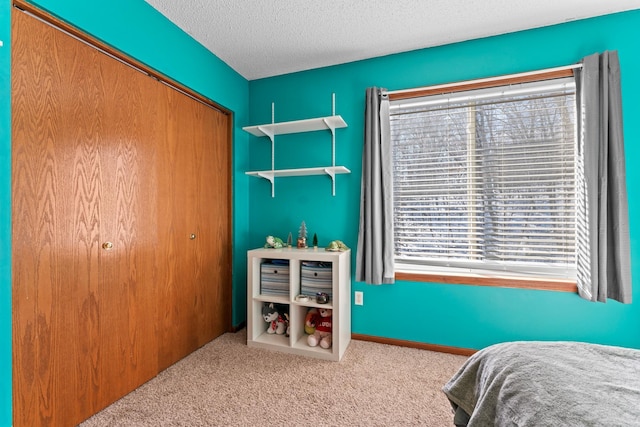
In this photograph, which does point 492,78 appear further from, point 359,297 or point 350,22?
point 359,297

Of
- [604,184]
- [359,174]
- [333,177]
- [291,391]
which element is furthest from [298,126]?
[604,184]

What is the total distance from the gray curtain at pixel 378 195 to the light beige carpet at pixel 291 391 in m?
0.63

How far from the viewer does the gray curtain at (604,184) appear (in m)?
1.77

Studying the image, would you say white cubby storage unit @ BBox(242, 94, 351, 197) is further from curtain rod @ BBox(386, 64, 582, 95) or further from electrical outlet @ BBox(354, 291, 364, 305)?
electrical outlet @ BBox(354, 291, 364, 305)

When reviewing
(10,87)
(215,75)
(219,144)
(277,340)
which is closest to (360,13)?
(215,75)

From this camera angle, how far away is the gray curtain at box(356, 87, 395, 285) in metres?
2.27

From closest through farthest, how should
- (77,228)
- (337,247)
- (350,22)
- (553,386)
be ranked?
(553,386) < (77,228) < (350,22) < (337,247)

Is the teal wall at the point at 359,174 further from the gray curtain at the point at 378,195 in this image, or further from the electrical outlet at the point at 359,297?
the gray curtain at the point at 378,195

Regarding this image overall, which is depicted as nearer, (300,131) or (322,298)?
(322,298)

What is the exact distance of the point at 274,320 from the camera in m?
2.42

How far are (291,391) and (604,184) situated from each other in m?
2.29

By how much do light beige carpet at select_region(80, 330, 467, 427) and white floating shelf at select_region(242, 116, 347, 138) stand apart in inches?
70.9

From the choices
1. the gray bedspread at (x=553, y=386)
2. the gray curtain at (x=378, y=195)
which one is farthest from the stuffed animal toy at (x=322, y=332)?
the gray bedspread at (x=553, y=386)

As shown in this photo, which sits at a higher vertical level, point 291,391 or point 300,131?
point 300,131
